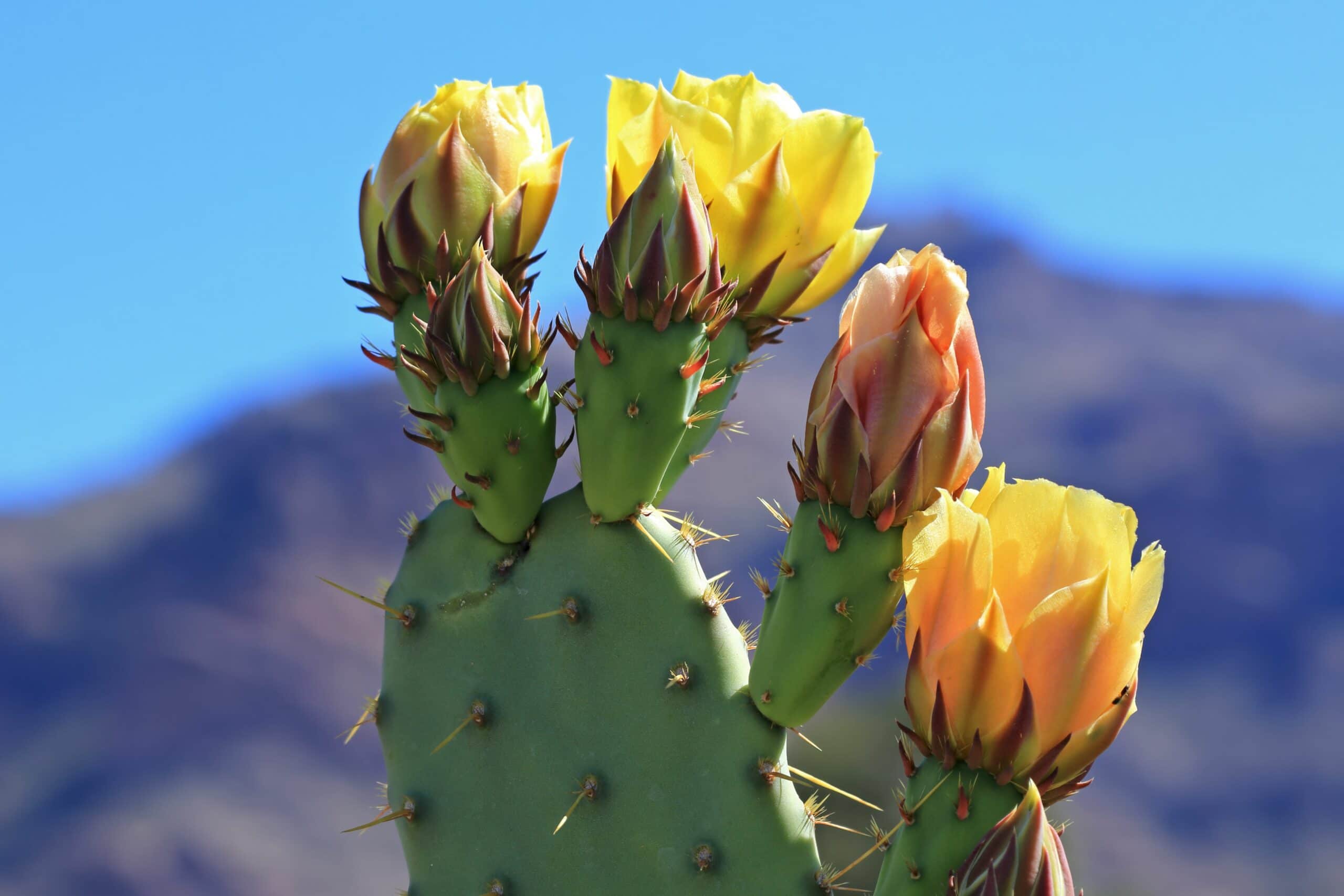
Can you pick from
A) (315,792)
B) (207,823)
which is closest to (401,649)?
(207,823)

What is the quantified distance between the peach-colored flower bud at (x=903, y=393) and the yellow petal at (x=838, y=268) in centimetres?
18

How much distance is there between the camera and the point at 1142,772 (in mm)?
26062

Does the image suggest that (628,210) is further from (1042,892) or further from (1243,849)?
(1243,849)

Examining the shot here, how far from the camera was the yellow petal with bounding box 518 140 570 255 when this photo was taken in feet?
4.80

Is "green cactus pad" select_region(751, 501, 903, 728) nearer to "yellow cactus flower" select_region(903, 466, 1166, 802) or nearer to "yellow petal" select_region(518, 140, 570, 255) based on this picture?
"yellow cactus flower" select_region(903, 466, 1166, 802)

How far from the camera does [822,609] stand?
1271 mm

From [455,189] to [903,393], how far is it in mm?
555

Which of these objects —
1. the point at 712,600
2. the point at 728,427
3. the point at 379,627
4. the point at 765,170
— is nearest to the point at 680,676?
the point at 712,600

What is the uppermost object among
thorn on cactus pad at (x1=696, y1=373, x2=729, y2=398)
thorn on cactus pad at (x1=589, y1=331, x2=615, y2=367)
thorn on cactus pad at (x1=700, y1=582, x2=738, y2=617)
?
thorn on cactus pad at (x1=589, y1=331, x2=615, y2=367)

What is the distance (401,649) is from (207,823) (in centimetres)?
2108

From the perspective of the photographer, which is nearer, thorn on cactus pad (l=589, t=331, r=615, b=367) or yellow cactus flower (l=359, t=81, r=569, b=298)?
thorn on cactus pad (l=589, t=331, r=615, b=367)

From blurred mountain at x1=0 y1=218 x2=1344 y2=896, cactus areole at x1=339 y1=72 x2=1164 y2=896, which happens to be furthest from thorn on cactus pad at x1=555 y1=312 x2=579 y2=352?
blurred mountain at x1=0 y1=218 x2=1344 y2=896

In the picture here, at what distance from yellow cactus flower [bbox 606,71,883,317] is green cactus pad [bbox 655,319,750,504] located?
0.13 feet

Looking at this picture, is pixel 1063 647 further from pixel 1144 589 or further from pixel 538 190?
pixel 538 190
